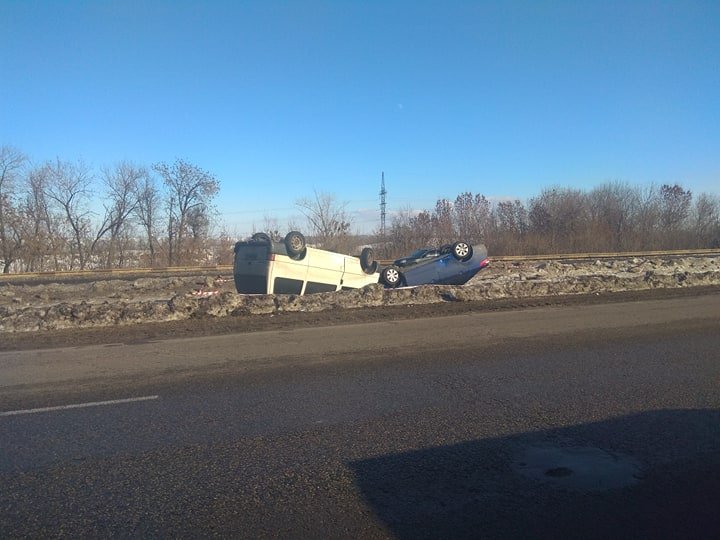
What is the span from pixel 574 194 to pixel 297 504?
189ft

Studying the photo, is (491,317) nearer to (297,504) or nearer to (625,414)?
(625,414)

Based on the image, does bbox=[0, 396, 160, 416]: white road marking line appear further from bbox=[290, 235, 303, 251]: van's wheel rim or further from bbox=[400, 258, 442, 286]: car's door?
bbox=[400, 258, 442, 286]: car's door

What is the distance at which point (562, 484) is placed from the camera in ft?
14.6

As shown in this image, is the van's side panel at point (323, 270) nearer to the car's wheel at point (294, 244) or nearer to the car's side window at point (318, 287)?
the car's side window at point (318, 287)

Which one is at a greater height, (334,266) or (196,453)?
(334,266)

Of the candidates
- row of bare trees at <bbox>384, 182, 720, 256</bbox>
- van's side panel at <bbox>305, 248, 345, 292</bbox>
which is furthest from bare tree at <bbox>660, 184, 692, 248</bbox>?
van's side panel at <bbox>305, 248, 345, 292</bbox>

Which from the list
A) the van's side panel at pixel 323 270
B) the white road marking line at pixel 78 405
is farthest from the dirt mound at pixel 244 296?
the white road marking line at pixel 78 405

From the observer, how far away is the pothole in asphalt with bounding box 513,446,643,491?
4.46 metres

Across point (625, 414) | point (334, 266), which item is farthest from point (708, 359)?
point (334, 266)

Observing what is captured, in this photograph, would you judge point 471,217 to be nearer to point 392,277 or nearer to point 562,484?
point 392,277

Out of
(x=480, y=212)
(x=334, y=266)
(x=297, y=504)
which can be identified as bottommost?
(x=297, y=504)

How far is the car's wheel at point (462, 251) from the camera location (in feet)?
58.5

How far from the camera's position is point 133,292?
62.3 ft

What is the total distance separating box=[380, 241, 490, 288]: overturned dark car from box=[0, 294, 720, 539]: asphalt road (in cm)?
779
